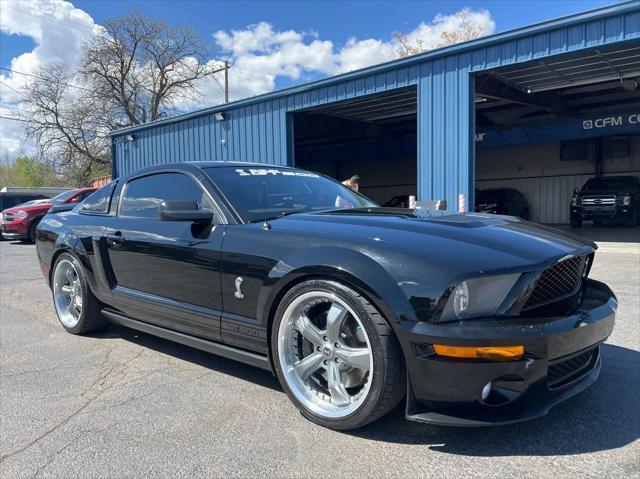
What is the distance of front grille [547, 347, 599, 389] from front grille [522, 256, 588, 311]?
0.89 ft

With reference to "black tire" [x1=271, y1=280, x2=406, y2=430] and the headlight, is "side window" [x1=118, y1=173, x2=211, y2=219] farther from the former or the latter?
the headlight

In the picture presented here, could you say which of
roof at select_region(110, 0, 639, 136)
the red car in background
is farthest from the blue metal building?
the red car in background

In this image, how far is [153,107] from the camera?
37750 millimetres

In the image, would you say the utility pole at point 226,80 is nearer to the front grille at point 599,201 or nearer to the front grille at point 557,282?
the front grille at point 599,201

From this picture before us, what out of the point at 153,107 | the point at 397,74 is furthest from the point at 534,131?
the point at 153,107

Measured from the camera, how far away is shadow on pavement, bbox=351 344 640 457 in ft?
7.41

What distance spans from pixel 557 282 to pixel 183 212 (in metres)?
2.07

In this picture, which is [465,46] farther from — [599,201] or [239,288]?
[239,288]

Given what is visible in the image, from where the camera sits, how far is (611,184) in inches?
661

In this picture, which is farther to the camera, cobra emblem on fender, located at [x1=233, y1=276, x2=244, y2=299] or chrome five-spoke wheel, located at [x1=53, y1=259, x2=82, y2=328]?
chrome five-spoke wheel, located at [x1=53, y1=259, x2=82, y2=328]

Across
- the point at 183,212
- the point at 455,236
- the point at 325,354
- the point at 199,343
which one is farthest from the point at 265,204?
the point at 455,236

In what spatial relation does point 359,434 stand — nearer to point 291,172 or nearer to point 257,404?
point 257,404

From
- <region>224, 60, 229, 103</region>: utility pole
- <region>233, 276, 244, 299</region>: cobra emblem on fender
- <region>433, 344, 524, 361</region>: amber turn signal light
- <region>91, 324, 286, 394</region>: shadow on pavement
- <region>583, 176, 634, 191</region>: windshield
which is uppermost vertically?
<region>224, 60, 229, 103</region>: utility pole

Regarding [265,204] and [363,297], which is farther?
[265,204]
